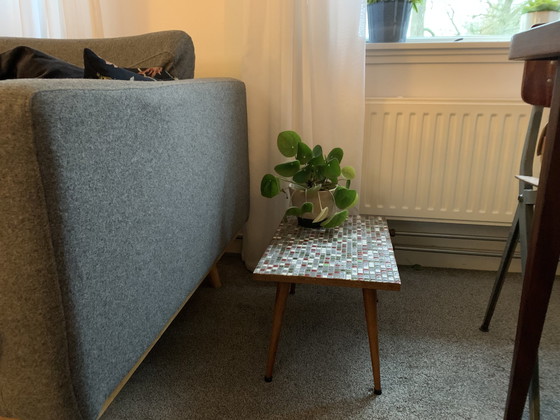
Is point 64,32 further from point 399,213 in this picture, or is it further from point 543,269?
point 543,269

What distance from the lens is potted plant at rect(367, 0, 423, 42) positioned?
1.58m

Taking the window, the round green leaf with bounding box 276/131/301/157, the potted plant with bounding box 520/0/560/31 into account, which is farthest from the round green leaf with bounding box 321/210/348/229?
the potted plant with bounding box 520/0/560/31

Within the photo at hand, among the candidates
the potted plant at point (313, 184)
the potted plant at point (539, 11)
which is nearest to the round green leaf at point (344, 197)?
the potted plant at point (313, 184)

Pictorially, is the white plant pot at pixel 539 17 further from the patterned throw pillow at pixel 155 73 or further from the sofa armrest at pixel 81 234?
the sofa armrest at pixel 81 234

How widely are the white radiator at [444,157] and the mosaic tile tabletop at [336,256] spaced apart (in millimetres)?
280

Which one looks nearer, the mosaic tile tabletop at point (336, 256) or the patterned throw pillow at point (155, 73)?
the mosaic tile tabletop at point (336, 256)

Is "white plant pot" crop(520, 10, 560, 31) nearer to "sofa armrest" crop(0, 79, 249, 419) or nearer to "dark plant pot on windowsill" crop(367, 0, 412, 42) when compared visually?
"dark plant pot on windowsill" crop(367, 0, 412, 42)

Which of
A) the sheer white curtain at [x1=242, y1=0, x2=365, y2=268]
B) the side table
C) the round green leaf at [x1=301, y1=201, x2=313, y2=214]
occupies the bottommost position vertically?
the side table

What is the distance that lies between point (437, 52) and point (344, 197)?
2.27 ft

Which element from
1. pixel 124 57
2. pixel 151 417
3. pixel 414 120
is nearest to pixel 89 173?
pixel 151 417

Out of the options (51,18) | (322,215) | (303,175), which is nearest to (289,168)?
(303,175)

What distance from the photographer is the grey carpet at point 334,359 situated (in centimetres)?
101

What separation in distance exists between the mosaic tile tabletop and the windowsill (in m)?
0.62

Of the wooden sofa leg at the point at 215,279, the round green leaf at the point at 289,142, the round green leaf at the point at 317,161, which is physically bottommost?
the wooden sofa leg at the point at 215,279
